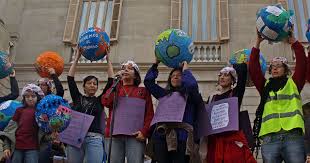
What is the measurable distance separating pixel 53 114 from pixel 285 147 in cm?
282

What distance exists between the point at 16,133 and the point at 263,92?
320 centimetres

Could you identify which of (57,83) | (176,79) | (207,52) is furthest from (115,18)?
(176,79)

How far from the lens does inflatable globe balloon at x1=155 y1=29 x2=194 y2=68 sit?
5805mm

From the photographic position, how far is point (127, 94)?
5914 mm

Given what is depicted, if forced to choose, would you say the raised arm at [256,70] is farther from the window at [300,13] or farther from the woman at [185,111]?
the window at [300,13]

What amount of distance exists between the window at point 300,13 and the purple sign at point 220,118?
7.40 metres

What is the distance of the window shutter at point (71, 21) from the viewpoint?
13125 mm

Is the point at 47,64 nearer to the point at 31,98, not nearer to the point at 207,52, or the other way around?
the point at 31,98

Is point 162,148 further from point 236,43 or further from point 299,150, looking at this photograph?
point 236,43

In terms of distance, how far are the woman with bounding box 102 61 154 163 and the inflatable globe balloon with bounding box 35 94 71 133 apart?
1.66 ft

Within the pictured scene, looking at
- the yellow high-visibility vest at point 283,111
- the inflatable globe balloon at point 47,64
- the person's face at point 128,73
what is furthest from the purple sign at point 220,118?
the inflatable globe balloon at point 47,64

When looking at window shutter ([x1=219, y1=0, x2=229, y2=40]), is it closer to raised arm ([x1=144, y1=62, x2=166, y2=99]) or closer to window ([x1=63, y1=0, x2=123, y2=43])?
window ([x1=63, y1=0, x2=123, y2=43])

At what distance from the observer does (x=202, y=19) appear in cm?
1293

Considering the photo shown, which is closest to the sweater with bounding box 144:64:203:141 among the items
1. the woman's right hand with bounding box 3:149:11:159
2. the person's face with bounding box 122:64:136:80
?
the person's face with bounding box 122:64:136:80
